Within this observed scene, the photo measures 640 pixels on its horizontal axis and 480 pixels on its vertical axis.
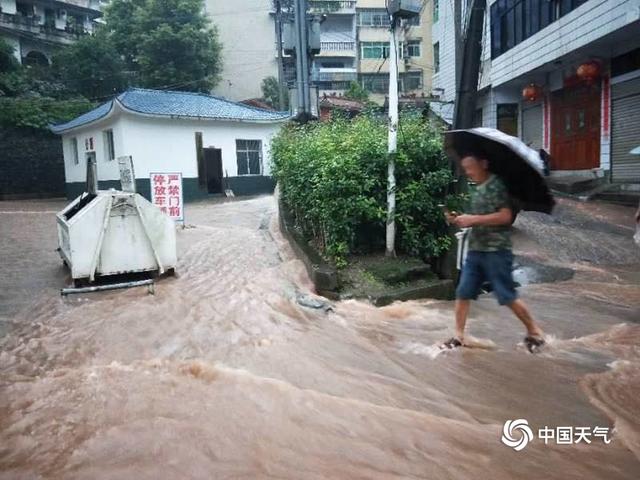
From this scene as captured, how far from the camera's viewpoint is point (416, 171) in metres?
6.71

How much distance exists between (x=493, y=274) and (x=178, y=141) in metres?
20.2

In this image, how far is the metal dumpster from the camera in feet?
22.4

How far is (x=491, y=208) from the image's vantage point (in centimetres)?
419

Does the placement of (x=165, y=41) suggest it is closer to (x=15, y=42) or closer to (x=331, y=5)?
(x=15, y=42)

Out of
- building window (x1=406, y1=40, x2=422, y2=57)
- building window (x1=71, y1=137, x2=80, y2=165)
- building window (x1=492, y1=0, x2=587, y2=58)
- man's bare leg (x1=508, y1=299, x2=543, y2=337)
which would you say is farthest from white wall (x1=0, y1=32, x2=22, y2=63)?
man's bare leg (x1=508, y1=299, x2=543, y2=337)

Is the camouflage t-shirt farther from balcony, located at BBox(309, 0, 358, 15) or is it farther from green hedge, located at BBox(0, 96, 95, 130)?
balcony, located at BBox(309, 0, 358, 15)

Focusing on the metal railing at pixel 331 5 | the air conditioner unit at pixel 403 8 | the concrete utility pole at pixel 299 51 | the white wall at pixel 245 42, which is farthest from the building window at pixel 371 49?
the air conditioner unit at pixel 403 8

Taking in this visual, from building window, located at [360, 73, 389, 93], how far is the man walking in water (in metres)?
37.5

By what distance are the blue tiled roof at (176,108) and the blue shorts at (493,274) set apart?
61.2 ft

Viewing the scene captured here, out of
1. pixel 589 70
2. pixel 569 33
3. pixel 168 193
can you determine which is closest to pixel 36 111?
pixel 168 193

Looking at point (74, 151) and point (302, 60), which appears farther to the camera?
point (74, 151)

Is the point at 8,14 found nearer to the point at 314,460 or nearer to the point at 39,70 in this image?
the point at 39,70

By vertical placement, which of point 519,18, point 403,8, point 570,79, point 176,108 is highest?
point 519,18

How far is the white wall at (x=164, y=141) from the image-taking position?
833 inches
